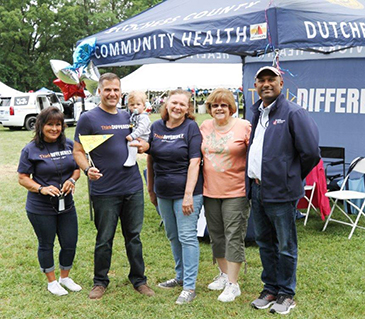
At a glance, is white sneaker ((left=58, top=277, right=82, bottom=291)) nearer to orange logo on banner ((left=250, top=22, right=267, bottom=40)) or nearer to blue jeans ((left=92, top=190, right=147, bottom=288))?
blue jeans ((left=92, top=190, right=147, bottom=288))

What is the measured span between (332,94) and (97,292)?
208 inches

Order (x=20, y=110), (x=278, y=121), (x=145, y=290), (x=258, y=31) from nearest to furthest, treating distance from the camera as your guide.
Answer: (x=278, y=121), (x=145, y=290), (x=258, y=31), (x=20, y=110)

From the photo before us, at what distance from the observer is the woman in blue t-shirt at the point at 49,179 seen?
3.58m

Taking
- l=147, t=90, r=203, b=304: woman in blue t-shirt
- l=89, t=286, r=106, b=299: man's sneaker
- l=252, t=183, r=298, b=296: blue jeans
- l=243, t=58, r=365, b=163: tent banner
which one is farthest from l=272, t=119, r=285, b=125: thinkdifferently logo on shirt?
l=243, t=58, r=365, b=163: tent banner

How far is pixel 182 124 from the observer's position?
3.55 m

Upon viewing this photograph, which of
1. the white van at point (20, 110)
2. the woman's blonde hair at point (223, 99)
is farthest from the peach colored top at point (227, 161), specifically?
the white van at point (20, 110)

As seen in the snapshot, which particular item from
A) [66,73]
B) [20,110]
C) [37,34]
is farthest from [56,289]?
[37,34]

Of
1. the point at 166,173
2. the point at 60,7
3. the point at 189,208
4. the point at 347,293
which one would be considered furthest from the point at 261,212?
the point at 60,7

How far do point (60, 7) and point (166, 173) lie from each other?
3981 centimetres

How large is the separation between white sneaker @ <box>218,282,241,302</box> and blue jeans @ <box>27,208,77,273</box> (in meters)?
1.31

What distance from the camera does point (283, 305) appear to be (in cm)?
339

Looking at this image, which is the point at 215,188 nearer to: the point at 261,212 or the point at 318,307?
the point at 261,212

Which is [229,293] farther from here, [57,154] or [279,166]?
[57,154]

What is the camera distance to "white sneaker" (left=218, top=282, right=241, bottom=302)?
11.9ft
